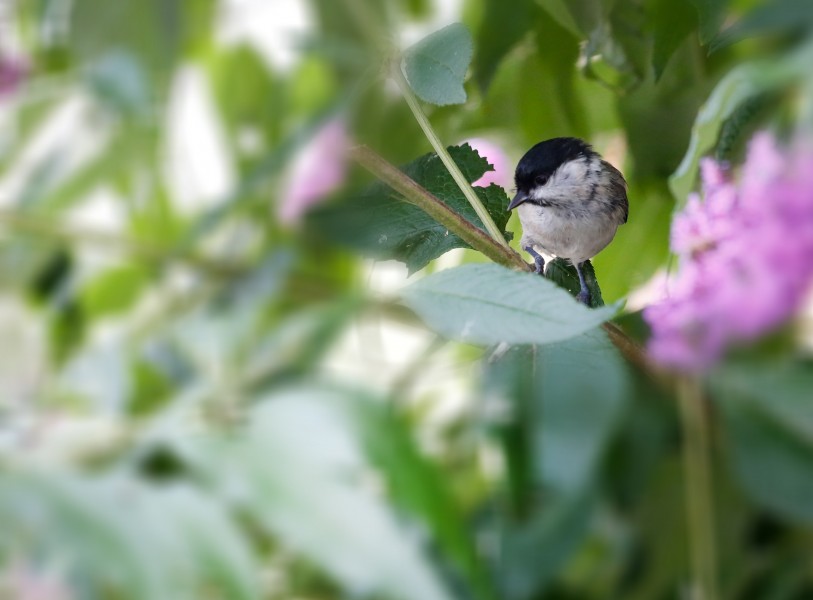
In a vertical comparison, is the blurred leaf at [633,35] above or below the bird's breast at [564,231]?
above

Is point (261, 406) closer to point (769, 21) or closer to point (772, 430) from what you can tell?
point (772, 430)

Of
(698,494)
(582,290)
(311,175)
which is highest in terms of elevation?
(582,290)

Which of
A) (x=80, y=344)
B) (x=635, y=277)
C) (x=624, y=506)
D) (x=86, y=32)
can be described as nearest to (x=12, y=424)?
(x=80, y=344)

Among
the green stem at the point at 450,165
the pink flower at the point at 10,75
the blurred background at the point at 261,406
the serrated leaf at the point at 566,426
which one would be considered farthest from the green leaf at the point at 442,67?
the pink flower at the point at 10,75

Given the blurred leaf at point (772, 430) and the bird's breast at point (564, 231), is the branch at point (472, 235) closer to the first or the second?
the bird's breast at point (564, 231)

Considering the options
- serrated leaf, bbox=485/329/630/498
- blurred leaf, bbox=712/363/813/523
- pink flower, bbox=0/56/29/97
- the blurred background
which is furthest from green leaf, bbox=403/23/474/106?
pink flower, bbox=0/56/29/97

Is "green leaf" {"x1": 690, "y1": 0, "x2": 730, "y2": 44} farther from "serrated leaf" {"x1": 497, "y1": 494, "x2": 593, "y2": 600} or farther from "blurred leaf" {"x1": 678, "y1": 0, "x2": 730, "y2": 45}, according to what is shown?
"serrated leaf" {"x1": 497, "y1": 494, "x2": 593, "y2": 600}

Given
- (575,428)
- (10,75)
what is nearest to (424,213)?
(575,428)
